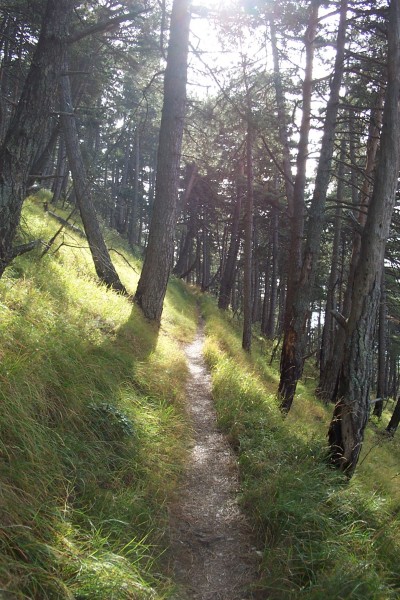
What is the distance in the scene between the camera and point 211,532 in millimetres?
3674

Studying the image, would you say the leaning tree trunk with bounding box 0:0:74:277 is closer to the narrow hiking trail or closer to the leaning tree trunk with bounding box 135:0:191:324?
the narrow hiking trail

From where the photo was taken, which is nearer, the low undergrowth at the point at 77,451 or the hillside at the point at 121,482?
the low undergrowth at the point at 77,451

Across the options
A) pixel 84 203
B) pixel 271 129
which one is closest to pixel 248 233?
pixel 271 129

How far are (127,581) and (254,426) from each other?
343cm

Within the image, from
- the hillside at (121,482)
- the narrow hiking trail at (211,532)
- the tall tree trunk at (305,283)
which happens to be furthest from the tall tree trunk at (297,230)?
the narrow hiking trail at (211,532)

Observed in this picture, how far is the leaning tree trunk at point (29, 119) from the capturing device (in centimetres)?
400

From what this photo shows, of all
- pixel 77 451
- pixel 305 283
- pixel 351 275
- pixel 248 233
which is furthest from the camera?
pixel 351 275

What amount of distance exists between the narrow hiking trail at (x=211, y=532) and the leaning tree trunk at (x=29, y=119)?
3071 mm

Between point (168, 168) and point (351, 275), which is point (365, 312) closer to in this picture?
point (168, 168)

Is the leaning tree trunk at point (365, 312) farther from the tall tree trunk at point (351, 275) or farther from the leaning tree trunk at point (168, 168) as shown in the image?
the tall tree trunk at point (351, 275)

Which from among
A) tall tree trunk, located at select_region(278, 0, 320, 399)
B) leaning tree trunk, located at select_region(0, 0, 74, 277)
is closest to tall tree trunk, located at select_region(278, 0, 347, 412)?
tall tree trunk, located at select_region(278, 0, 320, 399)

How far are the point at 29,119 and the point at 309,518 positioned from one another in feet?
15.0

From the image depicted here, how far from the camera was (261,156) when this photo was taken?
42.2 ft

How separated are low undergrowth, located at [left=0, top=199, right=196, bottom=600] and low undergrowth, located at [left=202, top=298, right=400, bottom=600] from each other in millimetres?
829
